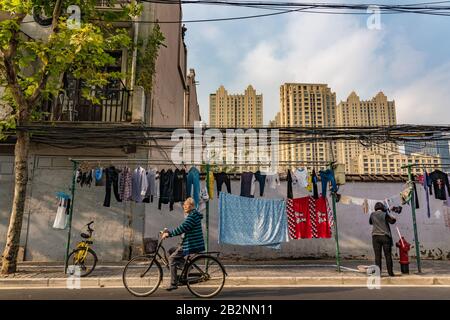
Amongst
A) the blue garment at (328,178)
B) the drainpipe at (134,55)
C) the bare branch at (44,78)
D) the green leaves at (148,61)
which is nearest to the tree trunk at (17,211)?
the bare branch at (44,78)

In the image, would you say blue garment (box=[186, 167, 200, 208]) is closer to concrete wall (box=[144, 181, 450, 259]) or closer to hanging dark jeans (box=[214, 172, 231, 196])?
hanging dark jeans (box=[214, 172, 231, 196])

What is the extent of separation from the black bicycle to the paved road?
7.1 inches

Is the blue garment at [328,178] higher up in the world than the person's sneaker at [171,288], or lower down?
higher up

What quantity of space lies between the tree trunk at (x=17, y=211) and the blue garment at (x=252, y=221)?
5.21 metres

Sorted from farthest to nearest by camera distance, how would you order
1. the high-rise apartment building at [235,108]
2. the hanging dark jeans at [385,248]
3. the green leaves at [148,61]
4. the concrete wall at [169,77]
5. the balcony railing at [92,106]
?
the high-rise apartment building at [235,108] → the concrete wall at [169,77] → the green leaves at [148,61] → the balcony railing at [92,106] → the hanging dark jeans at [385,248]

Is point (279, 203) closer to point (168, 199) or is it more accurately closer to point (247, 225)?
point (247, 225)

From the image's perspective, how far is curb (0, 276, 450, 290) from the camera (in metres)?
7.58

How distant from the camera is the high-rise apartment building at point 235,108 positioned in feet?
132

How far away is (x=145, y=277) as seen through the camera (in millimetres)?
6152

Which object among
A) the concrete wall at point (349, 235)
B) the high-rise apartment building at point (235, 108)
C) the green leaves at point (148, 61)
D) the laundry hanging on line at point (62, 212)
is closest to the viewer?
the laundry hanging on line at point (62, 212)

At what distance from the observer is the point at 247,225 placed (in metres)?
9.61

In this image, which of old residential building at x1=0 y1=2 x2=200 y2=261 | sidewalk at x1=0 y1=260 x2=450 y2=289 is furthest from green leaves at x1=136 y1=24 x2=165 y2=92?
sidewalk at x1=0 y1=260 x2=450 y2=289

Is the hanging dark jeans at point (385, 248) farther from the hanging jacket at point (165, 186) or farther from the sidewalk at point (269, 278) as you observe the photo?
the hanging jacket at point (165, 186)
